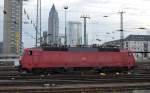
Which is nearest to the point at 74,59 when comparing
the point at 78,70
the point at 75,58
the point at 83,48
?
the point at 75,58

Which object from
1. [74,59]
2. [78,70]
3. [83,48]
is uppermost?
[83,48]

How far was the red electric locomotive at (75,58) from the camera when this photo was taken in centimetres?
4494

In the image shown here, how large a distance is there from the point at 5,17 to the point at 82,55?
18.7 metres

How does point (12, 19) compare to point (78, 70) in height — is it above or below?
above

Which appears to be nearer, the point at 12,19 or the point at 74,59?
the point at 74,59

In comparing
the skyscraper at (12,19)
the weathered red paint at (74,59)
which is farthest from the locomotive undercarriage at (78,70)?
the skyscraper at (12,19)

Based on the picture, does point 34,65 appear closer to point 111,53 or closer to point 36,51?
point 36,51

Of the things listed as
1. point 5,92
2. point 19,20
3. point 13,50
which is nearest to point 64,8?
point 19,20

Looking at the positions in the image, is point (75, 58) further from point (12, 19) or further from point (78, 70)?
point (12, 19)

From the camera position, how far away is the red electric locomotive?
4494cm

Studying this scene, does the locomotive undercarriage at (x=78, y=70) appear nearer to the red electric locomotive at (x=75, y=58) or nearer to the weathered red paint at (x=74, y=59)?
the red electric locomotive at (x=75, y=58)

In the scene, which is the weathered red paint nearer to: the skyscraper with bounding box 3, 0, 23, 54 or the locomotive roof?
the locomotive roof

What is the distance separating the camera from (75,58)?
4719 centimetres

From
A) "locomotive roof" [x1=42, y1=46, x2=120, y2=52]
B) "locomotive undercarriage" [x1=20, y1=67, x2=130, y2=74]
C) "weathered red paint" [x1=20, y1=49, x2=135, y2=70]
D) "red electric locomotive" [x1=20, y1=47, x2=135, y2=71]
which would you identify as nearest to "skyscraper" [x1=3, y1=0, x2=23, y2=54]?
"locomotive roof" [x1=42, y1=46, x2=120, y2=52]
